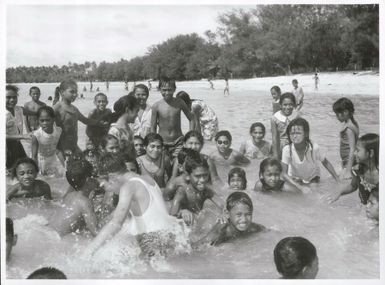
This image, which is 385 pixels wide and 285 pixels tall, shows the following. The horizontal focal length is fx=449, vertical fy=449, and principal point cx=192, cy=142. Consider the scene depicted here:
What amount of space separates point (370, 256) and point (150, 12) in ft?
9.67

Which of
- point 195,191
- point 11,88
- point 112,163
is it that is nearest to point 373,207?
point 195,191

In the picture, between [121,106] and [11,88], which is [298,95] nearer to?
[121,106]

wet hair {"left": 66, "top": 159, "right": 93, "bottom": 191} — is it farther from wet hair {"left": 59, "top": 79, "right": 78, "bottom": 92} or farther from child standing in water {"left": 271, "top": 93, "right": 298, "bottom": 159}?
child standing in water {"left": 271, "top": 93, "right": 298, "bottom": 159}

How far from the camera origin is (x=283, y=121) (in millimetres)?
4352

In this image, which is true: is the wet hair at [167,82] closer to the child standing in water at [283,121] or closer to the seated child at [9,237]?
the child standing in water at [283,121]

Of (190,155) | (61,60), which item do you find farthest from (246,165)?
(61,60)

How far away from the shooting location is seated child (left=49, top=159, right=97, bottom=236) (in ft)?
12.4

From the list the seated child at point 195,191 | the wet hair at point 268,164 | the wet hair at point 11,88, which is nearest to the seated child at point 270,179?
the wet hair at point 268,164

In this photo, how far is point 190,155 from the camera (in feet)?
13.2

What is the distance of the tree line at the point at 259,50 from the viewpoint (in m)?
4.30

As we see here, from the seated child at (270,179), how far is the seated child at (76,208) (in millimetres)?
1487

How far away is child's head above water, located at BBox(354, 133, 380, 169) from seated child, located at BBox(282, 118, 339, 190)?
0.98 feet

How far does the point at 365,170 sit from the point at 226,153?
4.23 ft

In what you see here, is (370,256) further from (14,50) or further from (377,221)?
(14,50)
